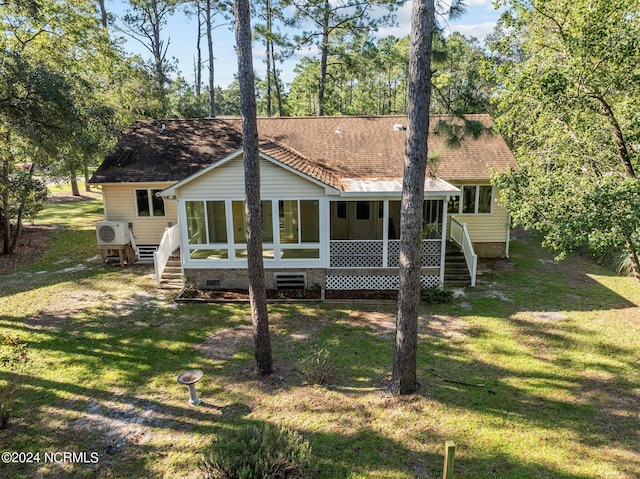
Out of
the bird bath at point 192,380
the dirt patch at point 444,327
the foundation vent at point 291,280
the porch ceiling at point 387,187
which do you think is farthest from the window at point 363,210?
the bird bath at point 192,380

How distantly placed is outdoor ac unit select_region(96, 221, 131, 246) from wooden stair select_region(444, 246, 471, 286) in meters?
12.1

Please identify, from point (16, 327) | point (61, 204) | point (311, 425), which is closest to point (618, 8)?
point (311, 425)

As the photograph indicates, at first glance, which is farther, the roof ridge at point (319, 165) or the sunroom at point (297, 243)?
the roof ridge at point (319, 165)

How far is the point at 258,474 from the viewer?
4898 millimetres

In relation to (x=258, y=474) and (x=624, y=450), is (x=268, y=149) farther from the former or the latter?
(x=624, y=450)

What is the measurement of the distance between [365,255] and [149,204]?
30.8ft

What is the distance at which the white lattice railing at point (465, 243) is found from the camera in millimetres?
12664

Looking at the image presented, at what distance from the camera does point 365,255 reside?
12383mm

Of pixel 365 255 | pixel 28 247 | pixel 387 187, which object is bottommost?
pixel 28 247

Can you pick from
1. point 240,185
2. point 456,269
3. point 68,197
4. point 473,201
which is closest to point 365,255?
point 456,269

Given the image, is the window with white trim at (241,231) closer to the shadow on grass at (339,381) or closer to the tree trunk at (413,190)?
the shadow on grass at (339,381)

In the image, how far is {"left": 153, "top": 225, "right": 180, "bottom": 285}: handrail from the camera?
42.4 feet

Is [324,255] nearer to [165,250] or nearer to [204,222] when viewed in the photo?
[204,222]

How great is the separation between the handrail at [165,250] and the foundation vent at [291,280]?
4051 millimetres
